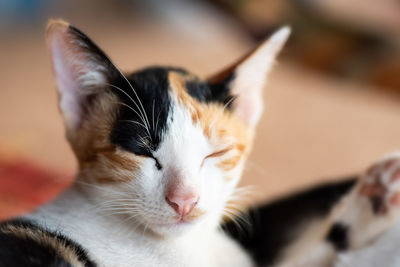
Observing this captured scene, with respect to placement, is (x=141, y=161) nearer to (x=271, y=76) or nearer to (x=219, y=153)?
(x=219, y=153)

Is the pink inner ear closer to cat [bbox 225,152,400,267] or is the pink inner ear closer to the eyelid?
the eyelid

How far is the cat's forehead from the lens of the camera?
63 cm

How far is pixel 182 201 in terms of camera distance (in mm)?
598

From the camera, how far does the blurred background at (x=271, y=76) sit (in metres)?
1.33

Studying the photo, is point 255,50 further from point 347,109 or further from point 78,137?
point 347,109

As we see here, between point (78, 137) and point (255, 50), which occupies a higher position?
point (255, 50)

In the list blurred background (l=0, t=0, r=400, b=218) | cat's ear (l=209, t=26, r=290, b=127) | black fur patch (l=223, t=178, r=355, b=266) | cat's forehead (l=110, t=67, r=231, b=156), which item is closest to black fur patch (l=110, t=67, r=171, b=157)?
cat's forehead (l=110, t=67, r=231, b=156)

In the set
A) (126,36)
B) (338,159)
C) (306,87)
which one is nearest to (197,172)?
(338,159)

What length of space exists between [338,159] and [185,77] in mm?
756

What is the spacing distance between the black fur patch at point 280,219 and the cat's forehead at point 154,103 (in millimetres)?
278

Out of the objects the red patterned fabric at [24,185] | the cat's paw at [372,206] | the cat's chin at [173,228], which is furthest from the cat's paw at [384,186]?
the red patterned fabric at [24,185]

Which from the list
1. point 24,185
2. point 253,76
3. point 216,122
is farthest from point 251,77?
point 24,185

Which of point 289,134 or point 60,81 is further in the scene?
point 289,134

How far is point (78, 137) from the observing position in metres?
0.71
